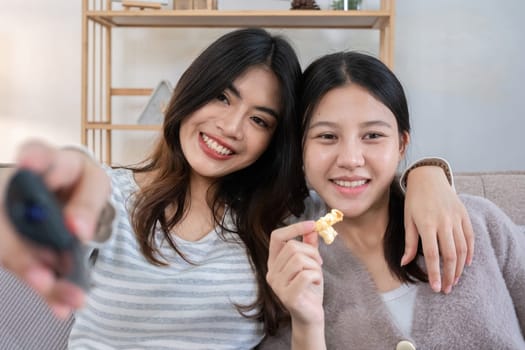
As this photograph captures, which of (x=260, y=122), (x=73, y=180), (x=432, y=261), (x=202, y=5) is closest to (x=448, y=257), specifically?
(x=432, y=261)

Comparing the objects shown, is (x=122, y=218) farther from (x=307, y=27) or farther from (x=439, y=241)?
(x=307, y=27)


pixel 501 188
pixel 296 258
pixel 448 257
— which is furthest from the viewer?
pixel 501 188

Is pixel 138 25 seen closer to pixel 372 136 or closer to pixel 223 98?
pixel 223 98

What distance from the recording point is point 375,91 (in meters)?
1.05

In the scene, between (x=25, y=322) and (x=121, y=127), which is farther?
(x=121, y=127)

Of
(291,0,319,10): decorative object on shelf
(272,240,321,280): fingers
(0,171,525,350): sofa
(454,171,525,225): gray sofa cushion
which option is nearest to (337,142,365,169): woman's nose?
(272,240,321,280): fingers

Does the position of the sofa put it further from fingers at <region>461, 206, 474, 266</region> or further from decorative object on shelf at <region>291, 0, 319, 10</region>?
decorative object on shelf at <region>291, 0, 319, 10</region>

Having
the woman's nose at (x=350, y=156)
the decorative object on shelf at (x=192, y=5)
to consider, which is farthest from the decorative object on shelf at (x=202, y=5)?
the woman's nose at (x=350, y=156)

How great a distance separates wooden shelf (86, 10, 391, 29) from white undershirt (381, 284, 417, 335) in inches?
59.8

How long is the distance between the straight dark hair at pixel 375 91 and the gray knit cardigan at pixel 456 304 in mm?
45

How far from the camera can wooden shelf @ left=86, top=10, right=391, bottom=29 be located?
2.33 metres

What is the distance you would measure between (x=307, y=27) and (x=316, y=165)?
5.74ft

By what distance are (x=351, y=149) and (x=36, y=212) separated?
80 centimetres

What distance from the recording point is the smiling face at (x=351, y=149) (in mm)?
1006
